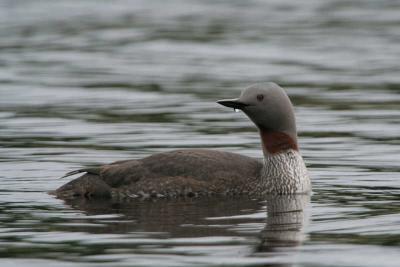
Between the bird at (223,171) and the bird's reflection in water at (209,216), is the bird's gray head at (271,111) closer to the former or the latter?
the bird at (223,171)

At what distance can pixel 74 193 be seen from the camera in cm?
1202

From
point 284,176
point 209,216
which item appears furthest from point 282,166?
point 209,216

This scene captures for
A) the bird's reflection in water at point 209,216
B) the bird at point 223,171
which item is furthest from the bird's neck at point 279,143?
the bird's reflection in water at point 209,216

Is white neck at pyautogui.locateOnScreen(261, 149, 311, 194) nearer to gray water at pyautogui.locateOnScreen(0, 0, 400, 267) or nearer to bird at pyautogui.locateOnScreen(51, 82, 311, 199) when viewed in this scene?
bird at pyautogui.locateOnScreen(51, 82, 311, 199)

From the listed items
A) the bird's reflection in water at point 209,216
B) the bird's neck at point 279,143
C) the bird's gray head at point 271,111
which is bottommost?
the bird's reflection in water at point 209,216

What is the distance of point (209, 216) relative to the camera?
1084 centimetres

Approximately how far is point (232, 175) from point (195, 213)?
3.25ft

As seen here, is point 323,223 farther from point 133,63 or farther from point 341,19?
point 341,19

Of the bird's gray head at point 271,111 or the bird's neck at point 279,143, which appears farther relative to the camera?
the bird's neck at point 279,143

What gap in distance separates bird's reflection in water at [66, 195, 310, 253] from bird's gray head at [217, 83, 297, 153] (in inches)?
22.0

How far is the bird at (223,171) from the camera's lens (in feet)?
39.0

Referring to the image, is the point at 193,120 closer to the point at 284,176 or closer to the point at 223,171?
the point at 284,176

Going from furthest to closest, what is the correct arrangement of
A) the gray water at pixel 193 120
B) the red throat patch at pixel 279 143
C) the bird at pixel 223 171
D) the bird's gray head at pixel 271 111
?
1. the red throat patch at pixel 279 143
2. the bird's gray head at pixel 271 111
3. the bird at pixel 223 171
4. the gray water at pixel 193 120

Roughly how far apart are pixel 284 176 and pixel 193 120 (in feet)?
17.0
